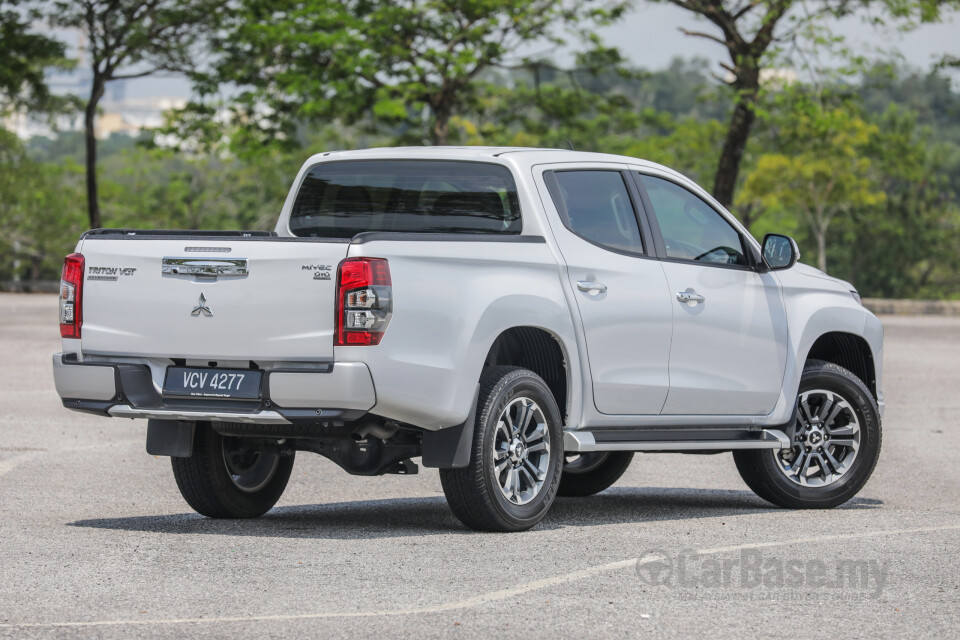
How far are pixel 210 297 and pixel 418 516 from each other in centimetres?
197

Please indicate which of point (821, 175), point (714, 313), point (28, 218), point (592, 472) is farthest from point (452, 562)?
point (821, 175)

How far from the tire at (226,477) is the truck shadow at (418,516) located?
0.08 metres

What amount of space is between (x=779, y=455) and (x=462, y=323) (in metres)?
2.91

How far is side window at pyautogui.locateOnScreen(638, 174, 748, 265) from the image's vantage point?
836 cm

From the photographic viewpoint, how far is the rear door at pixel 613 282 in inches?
301

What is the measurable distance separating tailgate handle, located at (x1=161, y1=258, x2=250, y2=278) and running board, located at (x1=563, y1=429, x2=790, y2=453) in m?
1.91

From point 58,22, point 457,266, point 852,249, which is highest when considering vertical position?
point 58,22

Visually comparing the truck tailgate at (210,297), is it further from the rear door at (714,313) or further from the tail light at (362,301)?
the rear door at (714,313)

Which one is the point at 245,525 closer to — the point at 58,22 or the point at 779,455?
the point at 779,455

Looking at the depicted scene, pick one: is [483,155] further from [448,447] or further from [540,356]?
[448,447]

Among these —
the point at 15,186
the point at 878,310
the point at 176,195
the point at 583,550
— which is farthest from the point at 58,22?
the point at 583,550

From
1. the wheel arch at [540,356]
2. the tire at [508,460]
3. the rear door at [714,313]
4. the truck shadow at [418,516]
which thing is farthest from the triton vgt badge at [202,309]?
the rear door at [714,313]

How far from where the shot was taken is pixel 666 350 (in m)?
8.10

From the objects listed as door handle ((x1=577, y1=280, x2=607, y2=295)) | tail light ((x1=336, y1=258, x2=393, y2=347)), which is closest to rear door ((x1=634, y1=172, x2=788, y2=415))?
door handle ((x1=577, y1=280, x2=607, y2=295))
